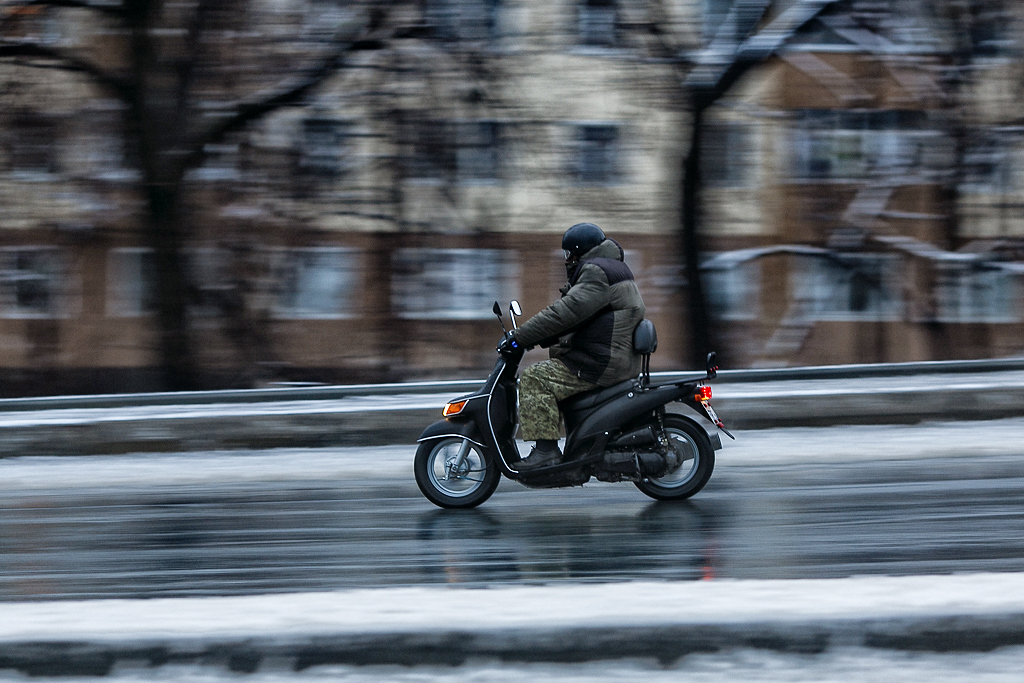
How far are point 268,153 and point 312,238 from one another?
167 cm

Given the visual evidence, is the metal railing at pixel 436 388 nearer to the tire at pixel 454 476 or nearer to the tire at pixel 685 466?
the tire at pixel 454 476

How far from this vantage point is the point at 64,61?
14492 millimetres

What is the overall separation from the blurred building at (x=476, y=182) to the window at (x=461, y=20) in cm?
4

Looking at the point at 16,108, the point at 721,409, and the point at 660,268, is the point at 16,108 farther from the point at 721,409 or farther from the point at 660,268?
the point at 721,409

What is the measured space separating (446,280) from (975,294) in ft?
28.3

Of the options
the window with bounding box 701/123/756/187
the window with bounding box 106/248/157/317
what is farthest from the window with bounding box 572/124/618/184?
the window with bounding box 106/248/157/317

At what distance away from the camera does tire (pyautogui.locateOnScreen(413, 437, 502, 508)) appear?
7.43 m

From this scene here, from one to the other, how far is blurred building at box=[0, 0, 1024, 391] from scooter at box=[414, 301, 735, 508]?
808 cm

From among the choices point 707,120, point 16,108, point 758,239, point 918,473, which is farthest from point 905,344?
point 16,108

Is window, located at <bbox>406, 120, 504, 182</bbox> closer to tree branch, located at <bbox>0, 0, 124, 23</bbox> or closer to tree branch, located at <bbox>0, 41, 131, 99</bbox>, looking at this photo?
tree branch, located at <bbox>0, 41, 131, 99</bbox>

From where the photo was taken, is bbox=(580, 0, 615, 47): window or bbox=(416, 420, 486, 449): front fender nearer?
bbox=(416, 420, 486, 449): front fender

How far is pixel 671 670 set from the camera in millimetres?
4312

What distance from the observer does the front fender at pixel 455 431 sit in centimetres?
727

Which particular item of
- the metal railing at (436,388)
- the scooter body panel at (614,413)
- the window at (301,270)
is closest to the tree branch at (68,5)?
the window at (301,270)
